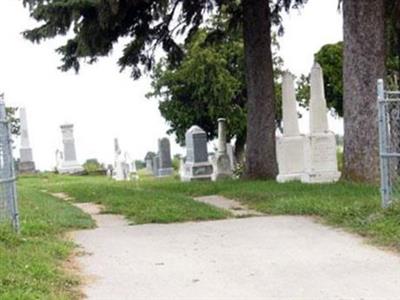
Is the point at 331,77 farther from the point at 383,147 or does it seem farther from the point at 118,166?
the point at 383,147

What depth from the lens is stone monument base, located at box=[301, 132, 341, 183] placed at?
54.9ft

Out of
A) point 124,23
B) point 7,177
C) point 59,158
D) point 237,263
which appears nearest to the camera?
point 237,263

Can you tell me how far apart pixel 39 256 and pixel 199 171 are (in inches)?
647

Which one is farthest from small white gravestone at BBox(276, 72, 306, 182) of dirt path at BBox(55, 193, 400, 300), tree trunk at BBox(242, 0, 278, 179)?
dirt path at BBox(55, 193, 400, 300)

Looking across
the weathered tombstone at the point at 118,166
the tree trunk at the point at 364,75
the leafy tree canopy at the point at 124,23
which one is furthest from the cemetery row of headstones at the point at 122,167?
the tree trunk at the point at 364,75

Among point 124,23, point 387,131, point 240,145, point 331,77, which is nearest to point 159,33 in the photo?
point 124,23

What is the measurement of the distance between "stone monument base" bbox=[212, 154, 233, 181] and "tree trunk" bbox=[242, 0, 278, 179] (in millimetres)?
7539

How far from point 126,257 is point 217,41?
45.3 feet

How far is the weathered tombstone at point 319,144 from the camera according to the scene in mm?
16781

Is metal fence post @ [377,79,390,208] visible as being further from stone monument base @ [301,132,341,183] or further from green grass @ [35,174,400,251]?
stone monument base @ [301,132,341,183]

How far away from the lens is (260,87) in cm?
1730

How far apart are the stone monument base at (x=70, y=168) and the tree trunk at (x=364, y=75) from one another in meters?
22.8

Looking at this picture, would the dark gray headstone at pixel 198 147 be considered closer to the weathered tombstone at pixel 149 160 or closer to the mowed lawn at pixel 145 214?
the mowed lawn at pixel 145 214

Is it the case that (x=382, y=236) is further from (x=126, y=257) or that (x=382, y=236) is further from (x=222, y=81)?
(x=222, y=81)
